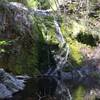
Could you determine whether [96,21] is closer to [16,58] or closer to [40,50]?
[40,50]

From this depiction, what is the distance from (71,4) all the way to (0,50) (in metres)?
5.81

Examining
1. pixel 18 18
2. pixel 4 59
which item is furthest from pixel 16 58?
pixel 18 18

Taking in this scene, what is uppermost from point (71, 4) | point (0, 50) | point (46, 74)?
point (71, 4)

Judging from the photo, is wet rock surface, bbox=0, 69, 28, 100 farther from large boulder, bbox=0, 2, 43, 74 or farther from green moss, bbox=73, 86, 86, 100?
large boulder, bbox=0, 2, 43, 74

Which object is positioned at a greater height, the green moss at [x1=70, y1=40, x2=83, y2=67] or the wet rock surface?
the wet rock surface

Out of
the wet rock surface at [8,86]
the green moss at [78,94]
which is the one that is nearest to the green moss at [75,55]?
the green moss at [78,94]

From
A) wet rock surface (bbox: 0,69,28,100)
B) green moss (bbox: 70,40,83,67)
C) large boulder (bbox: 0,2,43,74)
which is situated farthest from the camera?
green moss (bbox: 70,40,83,67)

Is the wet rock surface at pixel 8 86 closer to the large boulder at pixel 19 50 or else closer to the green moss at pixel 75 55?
the large boulder at pixel 19 50

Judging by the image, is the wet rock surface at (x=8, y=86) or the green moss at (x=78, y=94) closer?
the green moss at (x=78, y=94)

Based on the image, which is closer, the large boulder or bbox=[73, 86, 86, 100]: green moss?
bbox=[73, 86, 86, 100]: green moss

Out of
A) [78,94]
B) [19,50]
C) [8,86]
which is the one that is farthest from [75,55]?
[78,94]

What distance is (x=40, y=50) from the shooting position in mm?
23797

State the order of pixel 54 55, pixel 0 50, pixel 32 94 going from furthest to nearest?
1. pixel 54 55
2. pixel 0 50
3. pixel 32 94

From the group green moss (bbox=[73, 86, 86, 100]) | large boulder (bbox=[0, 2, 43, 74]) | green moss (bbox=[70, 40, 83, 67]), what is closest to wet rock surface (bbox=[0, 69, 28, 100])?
green moss (bbox=[73, 86, 86, 100])
